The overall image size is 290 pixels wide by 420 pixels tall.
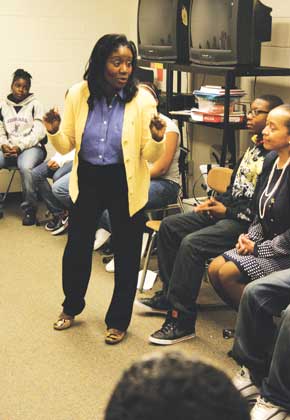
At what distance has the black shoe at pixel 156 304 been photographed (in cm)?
328

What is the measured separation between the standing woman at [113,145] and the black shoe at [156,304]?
1.43ft

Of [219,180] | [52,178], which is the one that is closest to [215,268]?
[219,180]

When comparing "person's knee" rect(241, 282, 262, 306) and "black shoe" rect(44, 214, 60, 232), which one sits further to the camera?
"black shoe" rect(44, 214, 60, 232)

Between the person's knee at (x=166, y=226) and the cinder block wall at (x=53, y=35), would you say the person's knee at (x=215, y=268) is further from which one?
the cinder block wall at (x=53, y=35)

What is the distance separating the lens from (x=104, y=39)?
2.64 metres

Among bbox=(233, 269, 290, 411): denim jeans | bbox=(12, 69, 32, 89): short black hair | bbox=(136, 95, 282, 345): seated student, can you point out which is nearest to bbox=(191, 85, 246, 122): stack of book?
bbox=(136, 95, 282, 345): seated student

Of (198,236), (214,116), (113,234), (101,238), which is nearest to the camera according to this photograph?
(113,234)

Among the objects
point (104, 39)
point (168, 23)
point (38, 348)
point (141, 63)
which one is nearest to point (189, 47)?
point (168, 23)

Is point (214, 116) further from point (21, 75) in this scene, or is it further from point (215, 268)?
point (21, 75)

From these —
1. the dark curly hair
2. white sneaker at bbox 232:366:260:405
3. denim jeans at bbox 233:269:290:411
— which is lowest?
white sneaker at bbox 232:366:260:405

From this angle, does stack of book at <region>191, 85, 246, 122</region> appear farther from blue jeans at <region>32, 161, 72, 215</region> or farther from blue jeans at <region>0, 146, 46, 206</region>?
blue jeans at <region>0, 146, 46, 206</region>

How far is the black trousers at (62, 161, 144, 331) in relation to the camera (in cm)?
275

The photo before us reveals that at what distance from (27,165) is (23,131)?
0.34 meters

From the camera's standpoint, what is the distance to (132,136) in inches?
106
